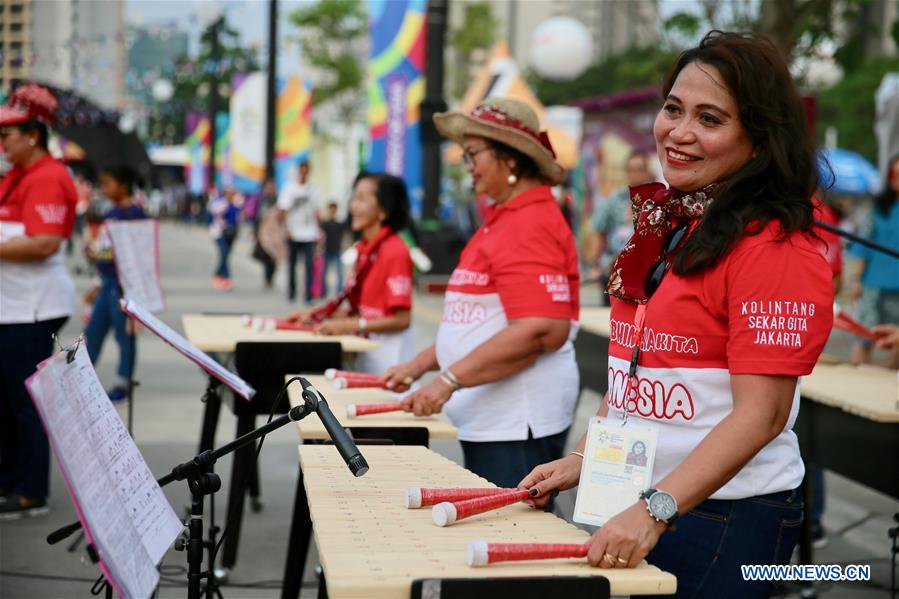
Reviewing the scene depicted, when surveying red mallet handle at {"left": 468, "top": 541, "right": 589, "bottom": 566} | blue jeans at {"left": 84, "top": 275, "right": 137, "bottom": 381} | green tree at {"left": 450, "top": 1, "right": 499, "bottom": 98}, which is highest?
green tree at {"left": 450, "top": 1, "right": 499, "bottom": 98}

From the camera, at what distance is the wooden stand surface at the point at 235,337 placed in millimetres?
5855

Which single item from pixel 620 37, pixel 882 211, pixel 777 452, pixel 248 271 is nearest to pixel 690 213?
pixel 777 452

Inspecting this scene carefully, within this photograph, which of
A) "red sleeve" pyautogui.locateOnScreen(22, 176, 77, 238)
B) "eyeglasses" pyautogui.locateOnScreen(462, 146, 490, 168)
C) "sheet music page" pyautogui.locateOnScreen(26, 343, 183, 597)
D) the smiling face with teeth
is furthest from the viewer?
"red sleeve" pyautogui.locateOnScreen(22, 176, 77, 238)

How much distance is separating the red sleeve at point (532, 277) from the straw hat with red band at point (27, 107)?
334 centimetres

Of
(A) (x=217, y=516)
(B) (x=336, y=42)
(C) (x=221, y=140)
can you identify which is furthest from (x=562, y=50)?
(B) (x=336, y=42)

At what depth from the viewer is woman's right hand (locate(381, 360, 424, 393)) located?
15.4 feet

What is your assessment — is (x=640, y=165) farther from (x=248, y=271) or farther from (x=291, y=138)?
(x=291, y=138)

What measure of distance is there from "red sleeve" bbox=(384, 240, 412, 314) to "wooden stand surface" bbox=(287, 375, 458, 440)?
142cm

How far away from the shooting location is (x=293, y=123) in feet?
114

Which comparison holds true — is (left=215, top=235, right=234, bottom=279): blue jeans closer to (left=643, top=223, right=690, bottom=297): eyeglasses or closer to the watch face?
(left=643, top=223, right=690, bottom=297): eyeglasses

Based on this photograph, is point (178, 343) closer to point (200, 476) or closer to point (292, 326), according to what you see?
point (200, 476)

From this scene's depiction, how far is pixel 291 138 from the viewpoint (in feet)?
113

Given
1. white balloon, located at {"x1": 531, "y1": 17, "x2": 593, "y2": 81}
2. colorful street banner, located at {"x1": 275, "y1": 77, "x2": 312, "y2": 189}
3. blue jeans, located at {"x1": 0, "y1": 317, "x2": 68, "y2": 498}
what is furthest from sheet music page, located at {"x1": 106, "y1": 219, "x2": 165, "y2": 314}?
colorful street banner, located at {"x1": 275, "y1": 77, "x2": 312, "y2": 189}

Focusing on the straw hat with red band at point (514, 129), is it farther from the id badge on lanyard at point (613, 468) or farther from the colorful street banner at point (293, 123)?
the colorful street banner at point (293, 123)
